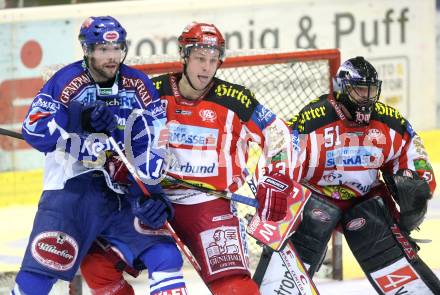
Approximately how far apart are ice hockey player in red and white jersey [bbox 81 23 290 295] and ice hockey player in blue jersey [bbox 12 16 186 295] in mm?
220

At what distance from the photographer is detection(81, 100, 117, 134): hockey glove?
16.8ft

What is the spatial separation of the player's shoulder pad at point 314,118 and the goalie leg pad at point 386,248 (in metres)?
0.44

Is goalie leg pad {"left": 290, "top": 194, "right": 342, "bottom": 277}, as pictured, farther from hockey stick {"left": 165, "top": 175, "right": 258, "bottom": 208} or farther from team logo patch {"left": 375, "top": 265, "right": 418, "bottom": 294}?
hockey stick {"left": 165, "top": 175, "right": 258, "bottom": 208}

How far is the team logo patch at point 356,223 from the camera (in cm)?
612

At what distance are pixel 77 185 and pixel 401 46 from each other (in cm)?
545

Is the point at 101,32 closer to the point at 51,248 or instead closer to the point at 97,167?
the point at 97,167

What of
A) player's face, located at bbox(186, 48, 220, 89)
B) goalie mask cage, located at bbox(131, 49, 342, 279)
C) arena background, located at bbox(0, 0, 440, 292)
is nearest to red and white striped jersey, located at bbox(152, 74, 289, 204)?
player's face, located at bbox(186, 48, 220, 89)

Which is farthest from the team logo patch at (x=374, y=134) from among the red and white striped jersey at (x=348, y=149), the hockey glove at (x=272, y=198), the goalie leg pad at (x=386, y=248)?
the hockey glove at (x=272, y=198)

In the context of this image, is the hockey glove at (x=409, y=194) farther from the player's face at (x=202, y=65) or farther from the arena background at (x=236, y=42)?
the arena background at (x=236, y=42)

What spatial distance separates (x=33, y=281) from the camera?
17.1 ft

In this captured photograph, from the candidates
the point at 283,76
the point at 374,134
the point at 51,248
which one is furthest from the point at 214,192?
the point at 283,76

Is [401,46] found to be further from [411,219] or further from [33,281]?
[33,281]

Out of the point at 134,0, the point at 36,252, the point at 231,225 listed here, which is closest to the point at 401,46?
the point at 134,0

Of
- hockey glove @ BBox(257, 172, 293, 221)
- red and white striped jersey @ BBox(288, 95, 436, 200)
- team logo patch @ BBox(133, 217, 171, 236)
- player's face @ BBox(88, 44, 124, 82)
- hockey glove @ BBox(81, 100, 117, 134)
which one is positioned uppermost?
player's face @ BBox(88, 44, 124, 82)
